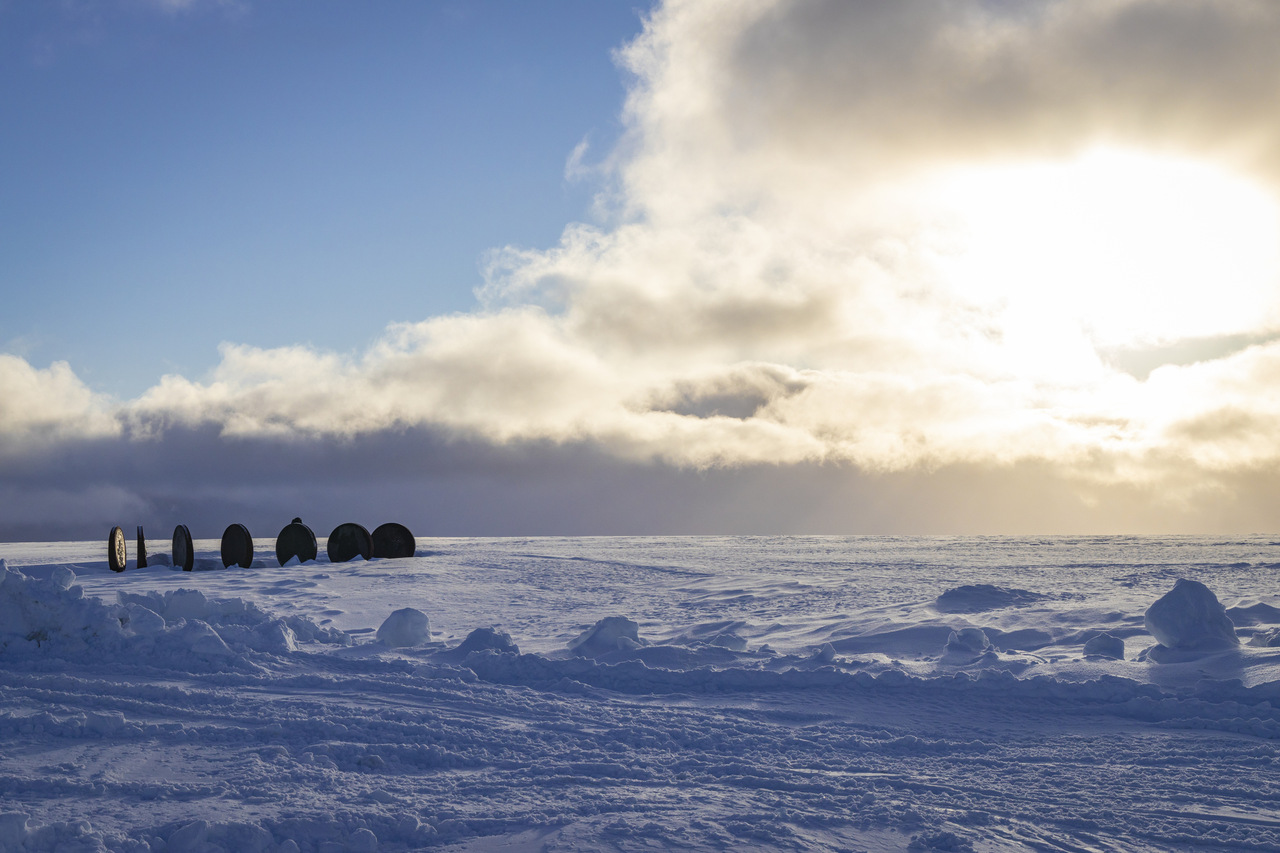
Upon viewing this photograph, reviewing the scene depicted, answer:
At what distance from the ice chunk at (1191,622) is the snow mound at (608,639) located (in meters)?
5.40

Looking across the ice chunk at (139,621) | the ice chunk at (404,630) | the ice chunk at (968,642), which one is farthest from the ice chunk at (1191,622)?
the ice chunk at (139,621)

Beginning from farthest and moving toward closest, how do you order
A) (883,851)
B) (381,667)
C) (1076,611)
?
(1076,611) < (381,667) < (883,851)

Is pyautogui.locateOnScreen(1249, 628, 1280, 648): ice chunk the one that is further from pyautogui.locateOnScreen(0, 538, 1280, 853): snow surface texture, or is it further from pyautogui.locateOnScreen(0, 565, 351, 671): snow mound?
pyautogui.locateOnScreen(0, 565, 351, 671): snow mound

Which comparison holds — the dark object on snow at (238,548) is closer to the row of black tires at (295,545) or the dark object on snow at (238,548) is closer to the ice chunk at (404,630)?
the row of black tires at (295,545)

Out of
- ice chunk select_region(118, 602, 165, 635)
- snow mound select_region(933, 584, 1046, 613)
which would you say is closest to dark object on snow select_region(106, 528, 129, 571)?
ice chunk select_region(118, 602, 165, 635)

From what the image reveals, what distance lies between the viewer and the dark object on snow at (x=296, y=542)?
815 inches

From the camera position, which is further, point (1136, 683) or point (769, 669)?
point (769, 669)

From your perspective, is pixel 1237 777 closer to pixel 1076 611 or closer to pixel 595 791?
pixel 595 791

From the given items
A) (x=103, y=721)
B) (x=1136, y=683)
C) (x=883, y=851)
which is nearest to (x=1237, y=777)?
(x=1136, y=683)

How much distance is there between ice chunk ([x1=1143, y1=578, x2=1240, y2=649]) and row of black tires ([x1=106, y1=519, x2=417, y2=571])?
18.3 meters

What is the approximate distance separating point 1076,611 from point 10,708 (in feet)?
37.3

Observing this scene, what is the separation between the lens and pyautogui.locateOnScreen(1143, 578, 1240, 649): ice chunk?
7711mm

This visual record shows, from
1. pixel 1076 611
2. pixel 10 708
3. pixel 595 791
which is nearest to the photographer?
pixel 595 791

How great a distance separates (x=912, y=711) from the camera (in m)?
6.26
